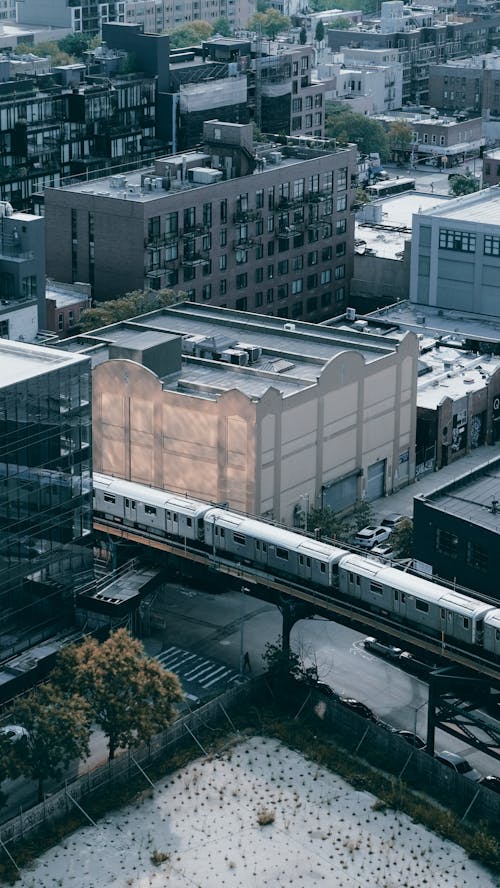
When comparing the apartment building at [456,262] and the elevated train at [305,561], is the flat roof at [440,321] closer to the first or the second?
the apartment building at [456,262]

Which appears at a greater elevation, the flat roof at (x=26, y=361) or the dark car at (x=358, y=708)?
the flat roof at (x=26, y=361)

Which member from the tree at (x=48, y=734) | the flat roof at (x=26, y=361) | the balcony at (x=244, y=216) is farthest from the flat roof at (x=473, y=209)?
the tree at (x=48, y=734)

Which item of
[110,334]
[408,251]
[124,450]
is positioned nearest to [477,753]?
[124,450]

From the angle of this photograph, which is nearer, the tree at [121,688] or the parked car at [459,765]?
the tree at [121,688]

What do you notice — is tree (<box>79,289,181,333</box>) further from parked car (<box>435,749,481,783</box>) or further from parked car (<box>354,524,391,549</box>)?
parked car (<box>435,749,481,783</box>)

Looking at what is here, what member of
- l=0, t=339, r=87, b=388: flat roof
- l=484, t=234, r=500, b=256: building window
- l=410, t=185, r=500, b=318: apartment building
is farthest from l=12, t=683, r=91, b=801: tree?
l=484, t=234, r=500, b=256: building window

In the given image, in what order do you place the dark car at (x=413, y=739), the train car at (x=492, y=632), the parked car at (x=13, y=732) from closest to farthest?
1. the parked car at (x=13, y=732)
2. the train car at (x=492, y=632)
3. the dark car at (x=413, y=739)
